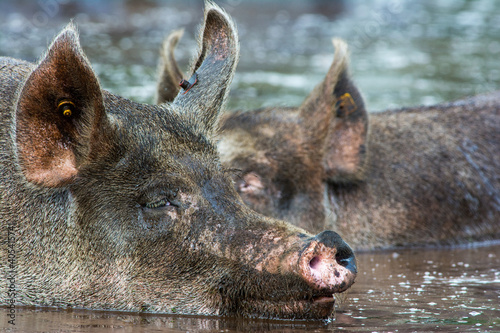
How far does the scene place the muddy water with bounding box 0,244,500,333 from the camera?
15.6ft

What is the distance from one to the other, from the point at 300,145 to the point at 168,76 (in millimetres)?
1406

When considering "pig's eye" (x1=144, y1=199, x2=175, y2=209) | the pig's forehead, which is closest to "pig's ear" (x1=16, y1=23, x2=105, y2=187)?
the pig's forehead

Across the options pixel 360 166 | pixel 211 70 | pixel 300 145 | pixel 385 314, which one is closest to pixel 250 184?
pixel 300 145

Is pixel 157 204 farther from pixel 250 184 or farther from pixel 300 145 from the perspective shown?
pixel 300 145

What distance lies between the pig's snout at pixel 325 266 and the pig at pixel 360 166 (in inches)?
120

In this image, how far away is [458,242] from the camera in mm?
8734

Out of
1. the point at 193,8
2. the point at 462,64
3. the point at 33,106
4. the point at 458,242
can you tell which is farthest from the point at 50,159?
the point at 193,8

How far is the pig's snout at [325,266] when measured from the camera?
442cm

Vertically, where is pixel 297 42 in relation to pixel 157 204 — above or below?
above

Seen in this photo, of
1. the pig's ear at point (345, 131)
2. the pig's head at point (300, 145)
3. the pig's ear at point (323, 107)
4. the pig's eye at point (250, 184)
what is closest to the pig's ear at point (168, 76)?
the pig's head at point (300, 145)

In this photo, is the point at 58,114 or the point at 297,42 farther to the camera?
the point at 297,42

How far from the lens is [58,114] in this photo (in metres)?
4.88

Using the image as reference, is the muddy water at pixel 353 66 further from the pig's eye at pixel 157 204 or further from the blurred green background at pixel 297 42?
the pig's eye at pixel 157 204

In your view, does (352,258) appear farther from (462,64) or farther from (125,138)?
(462,64)
